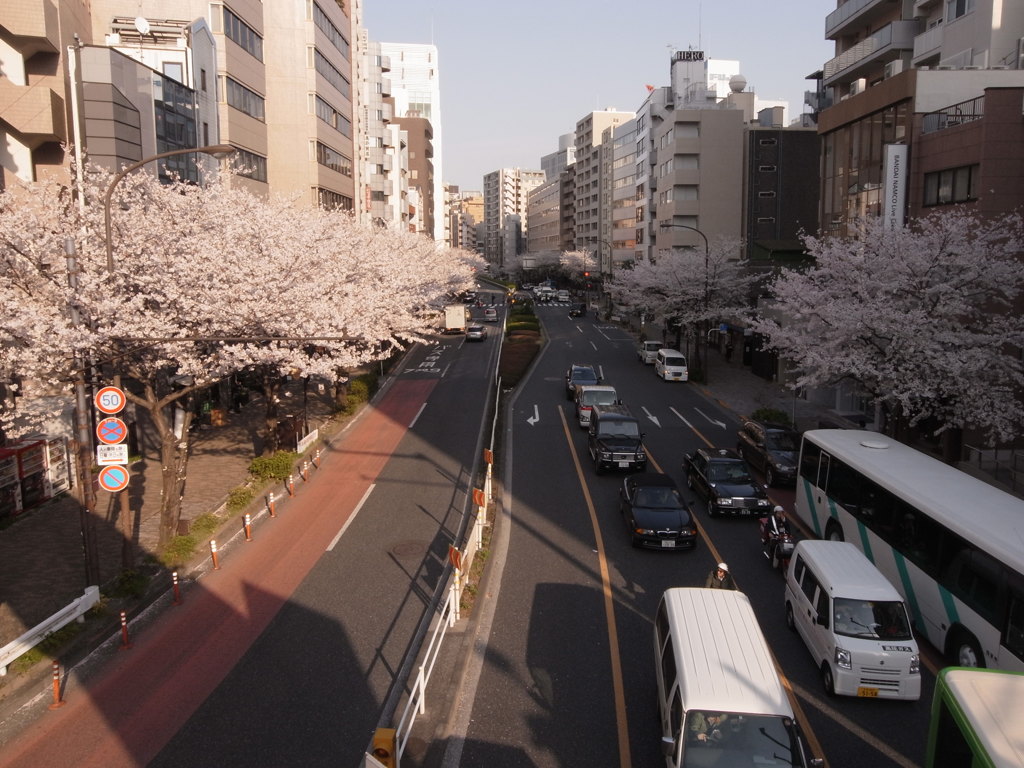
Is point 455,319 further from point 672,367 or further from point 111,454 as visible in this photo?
point 111,454

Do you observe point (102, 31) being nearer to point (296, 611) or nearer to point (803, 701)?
point (296, 611)

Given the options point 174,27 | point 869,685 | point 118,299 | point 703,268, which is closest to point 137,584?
point 118,299

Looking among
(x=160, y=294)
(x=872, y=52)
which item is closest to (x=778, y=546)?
(x=160, y=294)

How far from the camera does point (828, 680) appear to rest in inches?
468

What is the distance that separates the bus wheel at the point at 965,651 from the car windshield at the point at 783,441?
1282 centimetres

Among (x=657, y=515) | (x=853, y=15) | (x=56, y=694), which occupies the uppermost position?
(x=853, y=15)

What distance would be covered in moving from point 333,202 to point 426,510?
40.2 meters

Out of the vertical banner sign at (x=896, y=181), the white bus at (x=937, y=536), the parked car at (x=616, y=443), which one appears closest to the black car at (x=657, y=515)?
the white bus at (x=937, y=536)

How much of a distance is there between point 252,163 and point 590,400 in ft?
74.6

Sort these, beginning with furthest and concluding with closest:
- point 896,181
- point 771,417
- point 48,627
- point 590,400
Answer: point 590,400 → point 771,417 → point 896,181 → point 48,627

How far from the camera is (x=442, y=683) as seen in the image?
12133mm

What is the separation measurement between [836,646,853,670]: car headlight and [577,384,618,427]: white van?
67.6 ft

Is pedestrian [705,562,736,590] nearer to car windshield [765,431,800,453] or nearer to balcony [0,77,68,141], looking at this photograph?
car windshield [765,431,800,453]

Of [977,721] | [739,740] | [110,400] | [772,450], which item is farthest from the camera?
[772,450]
